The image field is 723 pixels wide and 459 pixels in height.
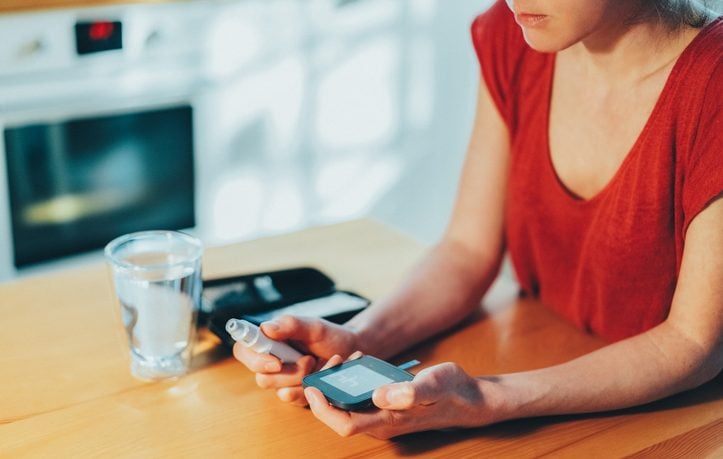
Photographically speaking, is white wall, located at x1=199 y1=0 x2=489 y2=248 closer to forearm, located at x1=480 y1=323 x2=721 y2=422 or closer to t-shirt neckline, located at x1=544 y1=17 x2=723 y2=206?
t-shirt neckline, located at x1=544 y1=17 x2=723 y2=206

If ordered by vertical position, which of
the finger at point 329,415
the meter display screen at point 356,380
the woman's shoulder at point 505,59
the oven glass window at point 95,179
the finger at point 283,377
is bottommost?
the oven glass window at point 95,179

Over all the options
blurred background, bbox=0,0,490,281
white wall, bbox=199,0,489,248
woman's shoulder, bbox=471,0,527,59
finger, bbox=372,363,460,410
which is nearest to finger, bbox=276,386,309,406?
finger, bbox=372,363,460,410

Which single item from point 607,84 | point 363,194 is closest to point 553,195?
point 607,84

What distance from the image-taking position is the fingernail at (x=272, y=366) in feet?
3.54

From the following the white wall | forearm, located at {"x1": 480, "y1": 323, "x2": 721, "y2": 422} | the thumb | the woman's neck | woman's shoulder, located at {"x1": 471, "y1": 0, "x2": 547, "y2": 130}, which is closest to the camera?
the thumb

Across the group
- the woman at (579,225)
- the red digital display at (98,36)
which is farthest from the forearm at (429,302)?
the red digital display at (98,36)

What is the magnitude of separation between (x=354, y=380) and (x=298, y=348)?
0.43ft

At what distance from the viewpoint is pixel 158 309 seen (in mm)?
1114

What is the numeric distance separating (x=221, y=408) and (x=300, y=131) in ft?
5.95

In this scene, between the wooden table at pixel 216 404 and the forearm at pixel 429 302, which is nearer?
the wooden table at pixel 216 404

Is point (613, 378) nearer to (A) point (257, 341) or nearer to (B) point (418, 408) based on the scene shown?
(B) point (418, 408)

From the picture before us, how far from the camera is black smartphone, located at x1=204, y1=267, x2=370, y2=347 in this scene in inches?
48.1

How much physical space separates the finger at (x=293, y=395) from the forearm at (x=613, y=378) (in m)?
0.19

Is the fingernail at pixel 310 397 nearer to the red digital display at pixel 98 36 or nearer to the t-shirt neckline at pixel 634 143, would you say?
the t-shirt neckline at pixel 634 143
